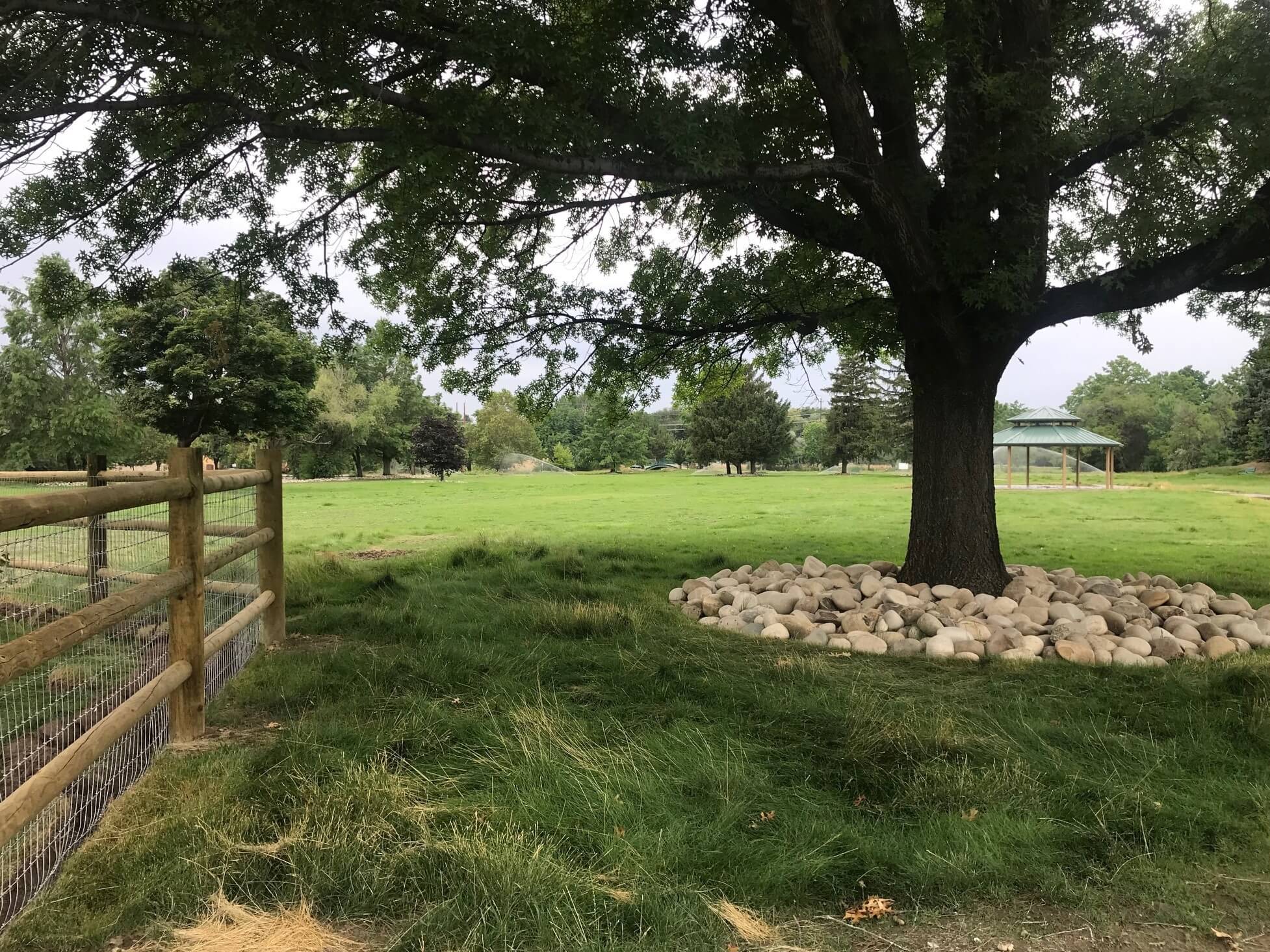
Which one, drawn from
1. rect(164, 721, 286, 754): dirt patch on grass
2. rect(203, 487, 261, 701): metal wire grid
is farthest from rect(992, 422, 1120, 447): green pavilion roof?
rect(164, 721, 286, 754): dirt patch on grass

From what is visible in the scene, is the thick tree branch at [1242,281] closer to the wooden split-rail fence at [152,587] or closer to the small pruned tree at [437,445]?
the wooden split-rail fence at [152,587]

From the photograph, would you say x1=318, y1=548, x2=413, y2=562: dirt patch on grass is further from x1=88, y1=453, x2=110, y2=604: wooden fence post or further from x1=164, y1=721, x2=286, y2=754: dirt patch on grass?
x1=164, y1=721, x2=286, y2=754: dirt patch on grass

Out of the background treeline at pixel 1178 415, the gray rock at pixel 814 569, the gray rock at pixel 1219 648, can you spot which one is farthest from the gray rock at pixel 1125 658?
the background treeline at pixel 1178 415

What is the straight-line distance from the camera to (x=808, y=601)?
6668 mm

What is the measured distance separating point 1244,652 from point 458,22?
Answer: 23.2ft

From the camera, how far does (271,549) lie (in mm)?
5855

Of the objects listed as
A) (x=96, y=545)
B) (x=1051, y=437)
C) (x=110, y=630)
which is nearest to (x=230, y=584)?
(x=110, y=630)

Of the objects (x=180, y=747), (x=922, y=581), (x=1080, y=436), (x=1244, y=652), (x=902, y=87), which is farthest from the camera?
(x=1080, y=436)

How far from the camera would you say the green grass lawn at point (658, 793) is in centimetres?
235

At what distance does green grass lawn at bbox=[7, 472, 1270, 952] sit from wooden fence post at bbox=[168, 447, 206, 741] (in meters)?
0.27

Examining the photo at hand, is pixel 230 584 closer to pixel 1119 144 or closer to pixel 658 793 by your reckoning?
pixel 658 793

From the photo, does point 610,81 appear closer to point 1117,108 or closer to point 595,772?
point 1117,108

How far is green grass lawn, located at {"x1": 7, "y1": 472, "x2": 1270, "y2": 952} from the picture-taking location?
2.35m

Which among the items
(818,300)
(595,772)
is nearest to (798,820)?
(595,772)
